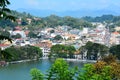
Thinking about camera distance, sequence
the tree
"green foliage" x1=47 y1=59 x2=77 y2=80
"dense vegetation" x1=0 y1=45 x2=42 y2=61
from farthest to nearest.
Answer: the tree → "dense vegetation" x1=0 y1=45 x2=42 y2=61 → "green foliage" x1=47 y1=59 x2=77 y2=80

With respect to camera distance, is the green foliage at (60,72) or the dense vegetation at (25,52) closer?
the green foliage at (60,72)

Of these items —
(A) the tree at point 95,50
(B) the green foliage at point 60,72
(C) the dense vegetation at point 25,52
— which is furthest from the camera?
(A) the tree at point 95,50

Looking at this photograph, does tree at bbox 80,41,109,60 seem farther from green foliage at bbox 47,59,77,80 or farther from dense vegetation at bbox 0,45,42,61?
green foliage at bbox 47,59,77,80

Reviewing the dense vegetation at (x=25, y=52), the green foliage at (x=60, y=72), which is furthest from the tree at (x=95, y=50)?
the green foliage at (x=60, y=72)

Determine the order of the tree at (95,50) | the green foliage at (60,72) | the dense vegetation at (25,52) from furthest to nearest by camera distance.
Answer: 1. the tree at (95,50)
2. the dense vegetation at (25,52)
3. the green foliage at (60,72)

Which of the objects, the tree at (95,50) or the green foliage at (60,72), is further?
the tree at (95,50)

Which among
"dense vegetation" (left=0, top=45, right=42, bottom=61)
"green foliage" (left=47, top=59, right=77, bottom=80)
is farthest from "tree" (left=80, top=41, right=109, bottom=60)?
"green foliage" (left=47, top=59, right=77, bottom=80)

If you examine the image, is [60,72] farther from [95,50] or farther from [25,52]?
[95,50]

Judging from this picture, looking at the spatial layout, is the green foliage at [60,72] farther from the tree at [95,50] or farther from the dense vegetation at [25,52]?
the tree at [95,50]

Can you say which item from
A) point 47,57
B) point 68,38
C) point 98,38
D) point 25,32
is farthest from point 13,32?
point 47,57

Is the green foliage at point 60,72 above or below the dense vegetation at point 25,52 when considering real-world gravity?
below

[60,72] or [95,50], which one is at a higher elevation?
[95,50]

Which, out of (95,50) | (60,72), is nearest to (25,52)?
(95,50)

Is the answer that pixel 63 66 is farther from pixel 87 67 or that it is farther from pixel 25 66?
pixel 25 66
